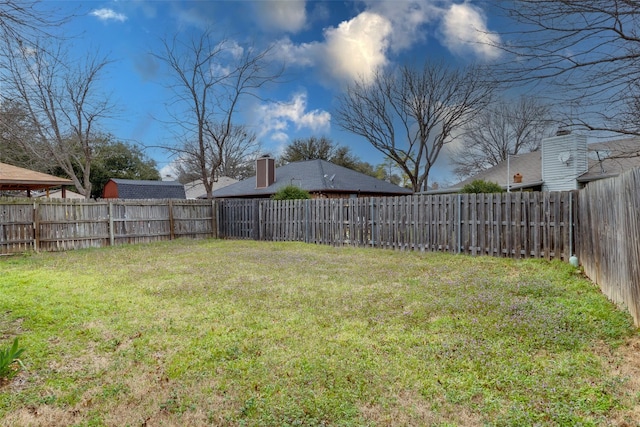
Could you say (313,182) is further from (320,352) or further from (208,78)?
(320,352)

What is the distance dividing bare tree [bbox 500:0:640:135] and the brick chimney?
19232 millimetres

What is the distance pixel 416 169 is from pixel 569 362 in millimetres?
22183

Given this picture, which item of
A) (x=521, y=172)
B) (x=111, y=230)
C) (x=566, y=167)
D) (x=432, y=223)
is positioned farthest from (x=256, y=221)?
(x=521, y=172)

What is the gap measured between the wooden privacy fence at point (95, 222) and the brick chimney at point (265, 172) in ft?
23.8

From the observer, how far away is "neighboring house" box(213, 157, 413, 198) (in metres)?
20.6

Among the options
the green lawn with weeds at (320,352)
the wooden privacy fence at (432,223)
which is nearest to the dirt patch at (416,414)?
the green lawn with weeds at (320,352)

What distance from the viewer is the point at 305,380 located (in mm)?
2652

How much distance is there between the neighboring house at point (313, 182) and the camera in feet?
67.6

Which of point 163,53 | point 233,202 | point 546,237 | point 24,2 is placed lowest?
point 546,237

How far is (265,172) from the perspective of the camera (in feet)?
73.4

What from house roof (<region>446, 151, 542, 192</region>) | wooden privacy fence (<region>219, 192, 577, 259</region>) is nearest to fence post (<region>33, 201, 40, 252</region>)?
wooden privacy fence (<region>219, 192, 577, 259</region>)

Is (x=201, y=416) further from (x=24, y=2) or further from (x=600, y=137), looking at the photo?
(x=600, y=137)

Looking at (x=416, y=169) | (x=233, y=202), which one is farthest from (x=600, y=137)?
(x=416, y=169)

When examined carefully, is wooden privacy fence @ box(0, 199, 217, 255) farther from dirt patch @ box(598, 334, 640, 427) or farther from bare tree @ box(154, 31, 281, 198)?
dirt patch @ box(598, 334, 640, 427)
